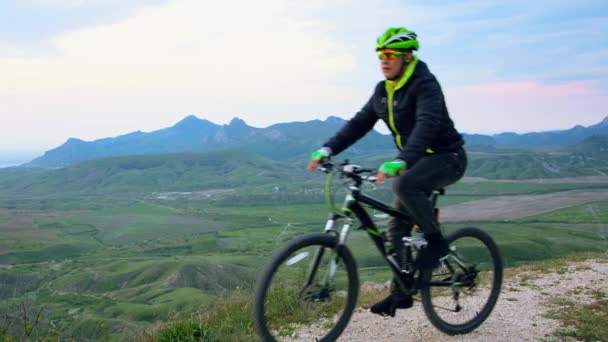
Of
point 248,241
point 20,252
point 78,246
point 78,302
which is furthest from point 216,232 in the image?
point 78,302

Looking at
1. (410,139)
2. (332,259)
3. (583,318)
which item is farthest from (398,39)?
(583,318)

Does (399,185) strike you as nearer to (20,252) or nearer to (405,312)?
(405,312)

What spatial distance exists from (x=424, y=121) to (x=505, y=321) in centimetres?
396

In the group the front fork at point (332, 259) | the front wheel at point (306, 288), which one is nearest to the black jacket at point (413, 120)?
the front fork at point (332, 259)

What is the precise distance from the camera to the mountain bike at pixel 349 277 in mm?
5293

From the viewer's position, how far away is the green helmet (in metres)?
5.43

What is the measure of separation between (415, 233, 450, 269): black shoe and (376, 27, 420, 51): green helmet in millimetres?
2170

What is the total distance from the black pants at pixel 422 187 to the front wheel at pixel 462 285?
719mm

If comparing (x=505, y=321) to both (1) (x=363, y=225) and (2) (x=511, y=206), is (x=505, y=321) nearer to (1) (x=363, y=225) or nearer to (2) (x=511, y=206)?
(1) (x=363, y=225)

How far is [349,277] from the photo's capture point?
18.8ft

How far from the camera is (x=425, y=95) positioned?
5.37m

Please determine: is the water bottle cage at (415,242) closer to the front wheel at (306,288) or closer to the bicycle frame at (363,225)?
the bicycle frame at (363,225)

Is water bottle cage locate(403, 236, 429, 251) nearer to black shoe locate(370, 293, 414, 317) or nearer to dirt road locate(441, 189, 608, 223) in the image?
black shoe locate(370, 293, 414, 317)

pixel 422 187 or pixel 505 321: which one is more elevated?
pixel 422 187
